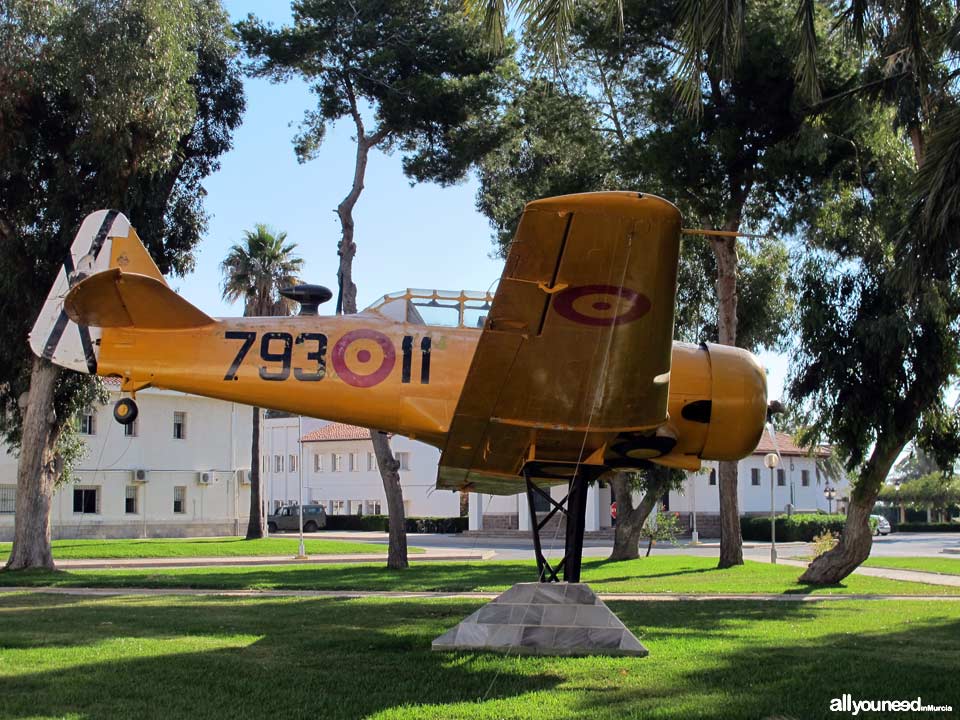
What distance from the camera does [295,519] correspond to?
57.7 meters

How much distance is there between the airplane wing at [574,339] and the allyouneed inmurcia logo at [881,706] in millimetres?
2854

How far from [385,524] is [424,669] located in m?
51.7

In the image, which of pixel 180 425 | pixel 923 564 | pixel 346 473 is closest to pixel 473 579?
pixel 923 564

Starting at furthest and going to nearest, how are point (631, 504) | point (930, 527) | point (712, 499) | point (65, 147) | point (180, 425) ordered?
1. point (930, 527)
2. point (712, 499)
3. point (180, 425)
4. point (631, 504)
5. point (65, 147)

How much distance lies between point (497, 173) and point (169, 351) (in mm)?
17878

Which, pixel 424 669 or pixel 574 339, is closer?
pixel 574 339

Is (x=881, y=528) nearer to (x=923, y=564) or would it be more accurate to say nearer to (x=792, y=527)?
(x=792, y=527)

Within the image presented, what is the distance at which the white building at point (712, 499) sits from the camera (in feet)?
168

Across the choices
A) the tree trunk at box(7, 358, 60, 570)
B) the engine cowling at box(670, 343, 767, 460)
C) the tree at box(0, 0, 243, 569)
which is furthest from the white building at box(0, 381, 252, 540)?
the engine cowling at box(670, 343, 767, 460)

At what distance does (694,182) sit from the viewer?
21297mm

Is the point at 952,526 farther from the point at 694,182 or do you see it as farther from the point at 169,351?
the point at 169,351

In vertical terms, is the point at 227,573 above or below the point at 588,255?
below

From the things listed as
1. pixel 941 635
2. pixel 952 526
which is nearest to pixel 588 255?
pixel 941 635

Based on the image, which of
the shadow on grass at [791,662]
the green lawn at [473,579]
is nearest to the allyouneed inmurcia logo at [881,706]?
the shadow on grass at [791,662]
